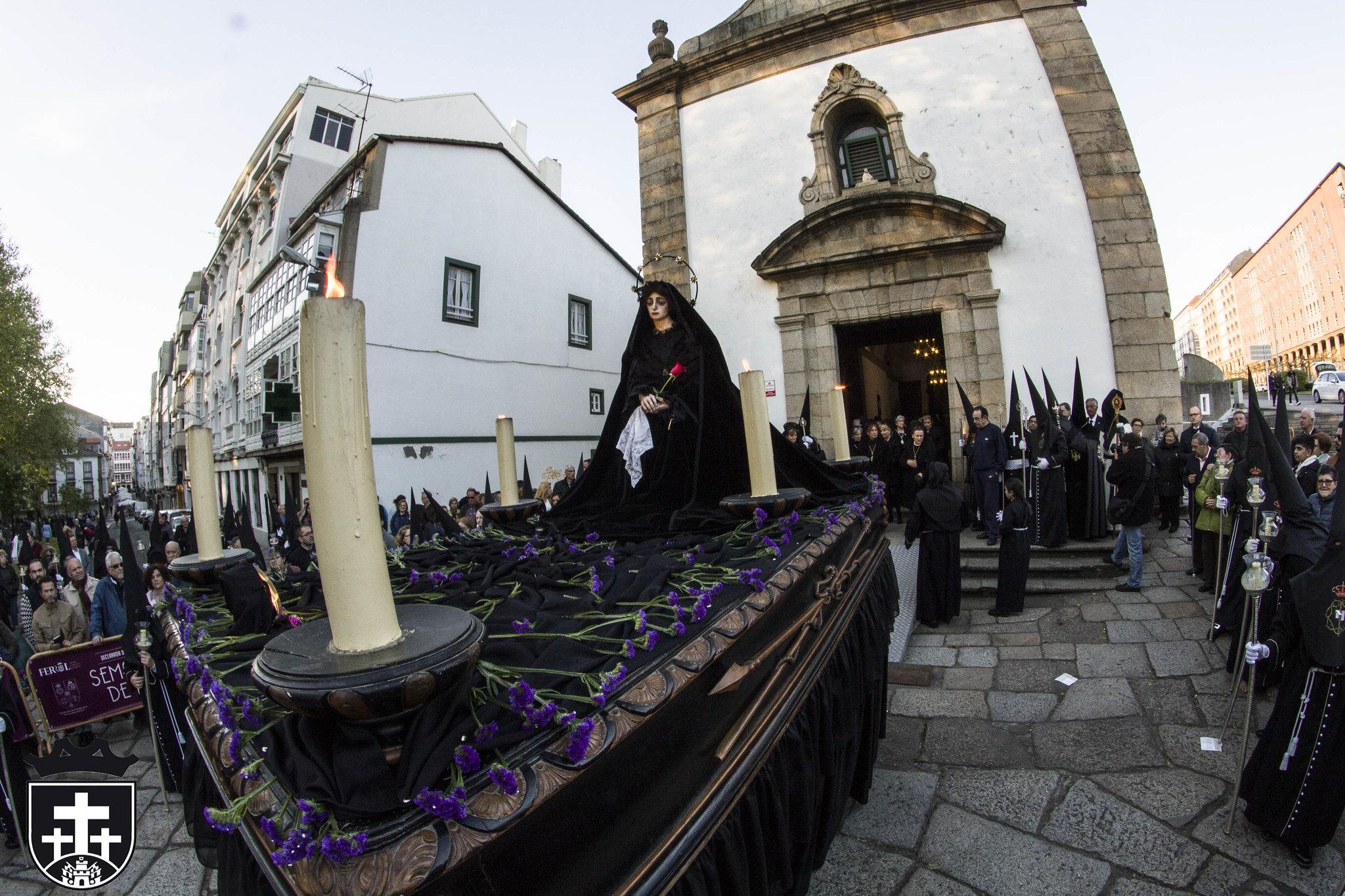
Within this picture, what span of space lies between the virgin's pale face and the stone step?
211 inches

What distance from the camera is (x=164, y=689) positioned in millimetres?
3609

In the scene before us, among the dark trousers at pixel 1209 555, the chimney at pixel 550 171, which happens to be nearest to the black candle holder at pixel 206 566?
the dark trousers at pixel 1209 555

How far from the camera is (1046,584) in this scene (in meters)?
6.48

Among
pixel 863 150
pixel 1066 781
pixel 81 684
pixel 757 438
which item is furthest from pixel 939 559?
pixel 863 150

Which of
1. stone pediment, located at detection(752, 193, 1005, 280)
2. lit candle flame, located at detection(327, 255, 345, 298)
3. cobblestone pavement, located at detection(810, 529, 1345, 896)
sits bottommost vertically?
cobblestone pavement, located at detection(810, 529, 1345, 896)

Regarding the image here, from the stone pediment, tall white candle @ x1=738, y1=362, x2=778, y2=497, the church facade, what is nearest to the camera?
tall white candle @ x1=738, y1=362, x2=778, y2=497

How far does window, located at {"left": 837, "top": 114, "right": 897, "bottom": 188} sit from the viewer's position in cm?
1020

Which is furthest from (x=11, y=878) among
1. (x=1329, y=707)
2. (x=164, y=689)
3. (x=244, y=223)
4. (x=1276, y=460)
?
(x=244, y=223)

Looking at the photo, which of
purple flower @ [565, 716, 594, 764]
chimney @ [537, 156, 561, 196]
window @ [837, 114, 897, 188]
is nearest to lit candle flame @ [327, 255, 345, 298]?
purple flower @ [565, 716, 594, 764]

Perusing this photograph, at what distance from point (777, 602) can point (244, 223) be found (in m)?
29.3

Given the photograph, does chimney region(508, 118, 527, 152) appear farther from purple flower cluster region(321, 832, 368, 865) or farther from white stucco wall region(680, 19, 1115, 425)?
purple flower cluster region(321, 832, 368, 865)

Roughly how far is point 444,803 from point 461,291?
14817 millimetres

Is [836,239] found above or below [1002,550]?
above

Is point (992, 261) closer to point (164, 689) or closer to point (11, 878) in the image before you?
point (164, 689)
